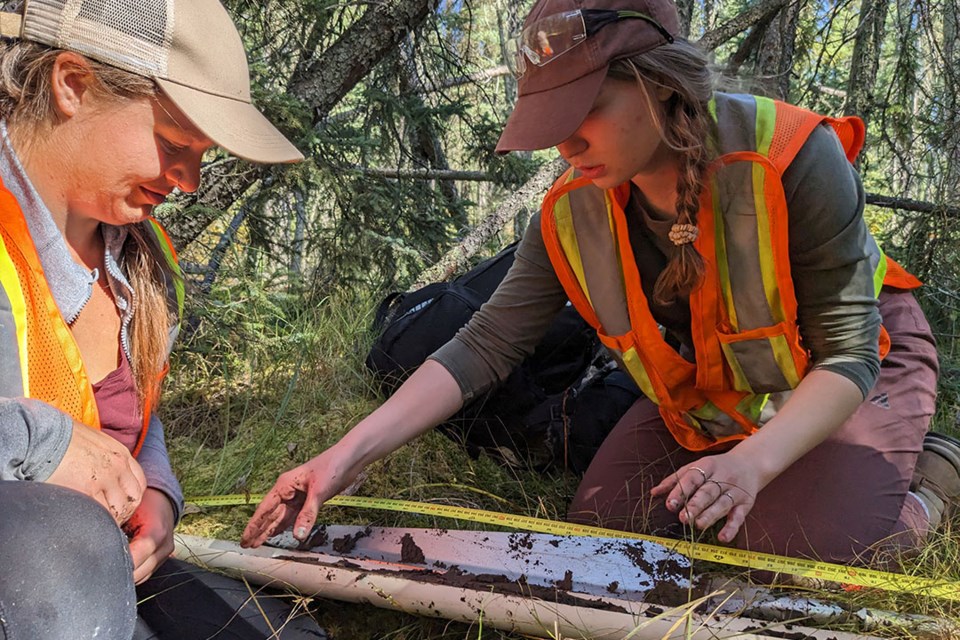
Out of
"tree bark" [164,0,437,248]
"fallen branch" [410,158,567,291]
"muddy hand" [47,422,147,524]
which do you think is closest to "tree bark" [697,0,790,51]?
"fallen branch" [410,158,567,291]

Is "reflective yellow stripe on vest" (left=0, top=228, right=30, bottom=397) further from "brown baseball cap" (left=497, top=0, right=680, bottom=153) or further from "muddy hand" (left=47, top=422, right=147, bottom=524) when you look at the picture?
"brown baseball cap" (left=497, top=0, right=680, bottom=153)

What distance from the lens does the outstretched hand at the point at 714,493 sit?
79.4 inches

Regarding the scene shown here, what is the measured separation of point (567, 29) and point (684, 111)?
0.42m

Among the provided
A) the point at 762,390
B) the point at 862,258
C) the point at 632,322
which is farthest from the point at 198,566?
the point at 862,258

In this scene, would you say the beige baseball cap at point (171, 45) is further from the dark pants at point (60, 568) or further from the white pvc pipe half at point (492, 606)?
the white pvc pipe half at point (492, 606)

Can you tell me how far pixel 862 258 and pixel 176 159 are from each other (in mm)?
1957

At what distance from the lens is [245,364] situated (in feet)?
13.5

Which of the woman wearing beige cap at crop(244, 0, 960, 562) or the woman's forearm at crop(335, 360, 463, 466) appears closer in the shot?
the woman wearing beige cap at crop(244, 0, 960, 562)

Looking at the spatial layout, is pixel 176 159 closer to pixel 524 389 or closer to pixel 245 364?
pixel 524 389

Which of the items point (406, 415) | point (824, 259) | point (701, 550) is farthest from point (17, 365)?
point (824, 259)

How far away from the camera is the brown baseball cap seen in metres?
2.15

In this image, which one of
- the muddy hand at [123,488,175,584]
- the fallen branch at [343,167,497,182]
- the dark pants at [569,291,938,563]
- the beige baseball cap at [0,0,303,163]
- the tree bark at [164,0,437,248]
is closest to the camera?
the beige baseball cap at [0,0,303,163]

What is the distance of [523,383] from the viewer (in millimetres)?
3412

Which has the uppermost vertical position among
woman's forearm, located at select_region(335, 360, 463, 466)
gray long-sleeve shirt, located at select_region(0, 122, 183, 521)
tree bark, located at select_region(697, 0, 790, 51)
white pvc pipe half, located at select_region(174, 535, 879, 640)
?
tree bark, located at select_region(697, 0, 790, 51)
